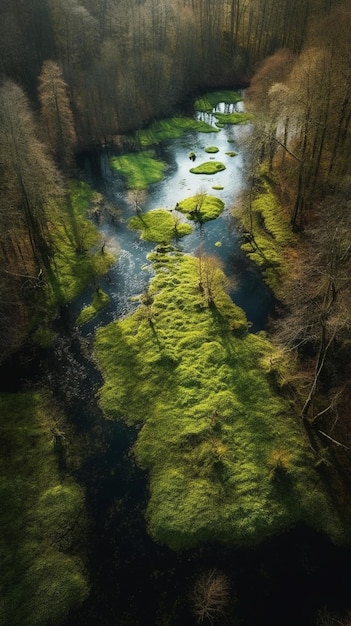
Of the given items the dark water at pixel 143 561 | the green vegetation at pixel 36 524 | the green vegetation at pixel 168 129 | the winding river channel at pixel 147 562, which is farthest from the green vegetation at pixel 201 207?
the green vegetation at pixel 36 524

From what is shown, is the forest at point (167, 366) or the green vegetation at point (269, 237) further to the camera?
the green vegetation at point (269, 237)

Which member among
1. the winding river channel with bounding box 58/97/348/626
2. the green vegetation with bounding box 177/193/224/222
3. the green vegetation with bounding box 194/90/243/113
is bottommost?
the winding river channel with bounding box 58/97/348/626

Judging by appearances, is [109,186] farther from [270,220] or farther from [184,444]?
[184,444]

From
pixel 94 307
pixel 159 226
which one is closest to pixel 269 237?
pixel 159 226

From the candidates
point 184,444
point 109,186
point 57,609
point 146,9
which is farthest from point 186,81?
point 57,609

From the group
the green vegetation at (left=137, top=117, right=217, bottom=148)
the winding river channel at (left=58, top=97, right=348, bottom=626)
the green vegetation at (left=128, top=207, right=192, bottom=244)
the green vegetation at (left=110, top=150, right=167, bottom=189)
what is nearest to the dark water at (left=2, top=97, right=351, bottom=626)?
the winding river channel at (left=58, top=97, right=348, bottom=626)

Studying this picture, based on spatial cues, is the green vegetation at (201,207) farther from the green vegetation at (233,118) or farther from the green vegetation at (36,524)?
the green vegetation at (36,524)

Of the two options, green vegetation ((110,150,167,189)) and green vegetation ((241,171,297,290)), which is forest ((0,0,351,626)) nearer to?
green vegetation ((241,171,297,290))
